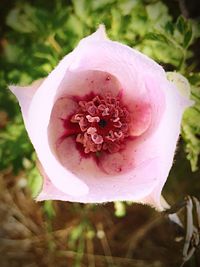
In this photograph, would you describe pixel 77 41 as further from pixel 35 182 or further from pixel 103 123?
pixel 35 182

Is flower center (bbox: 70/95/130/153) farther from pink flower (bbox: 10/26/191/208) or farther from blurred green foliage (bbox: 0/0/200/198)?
blurred green foliage (bbox: 0/0/200/198)

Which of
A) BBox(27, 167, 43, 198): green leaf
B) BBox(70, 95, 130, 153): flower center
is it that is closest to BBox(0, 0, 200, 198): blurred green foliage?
BBox(27, 167, 43, 198): green leaf

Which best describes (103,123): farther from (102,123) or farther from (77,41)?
(77,41)

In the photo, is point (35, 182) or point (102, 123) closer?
point (102, 123)

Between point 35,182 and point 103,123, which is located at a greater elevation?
point 103,123

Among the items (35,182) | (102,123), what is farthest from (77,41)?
(35,182)

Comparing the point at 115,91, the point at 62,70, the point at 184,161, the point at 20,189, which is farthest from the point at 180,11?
the point at 62,70

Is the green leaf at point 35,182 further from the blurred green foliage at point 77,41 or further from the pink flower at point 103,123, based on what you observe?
the pink flower at point 103,123
